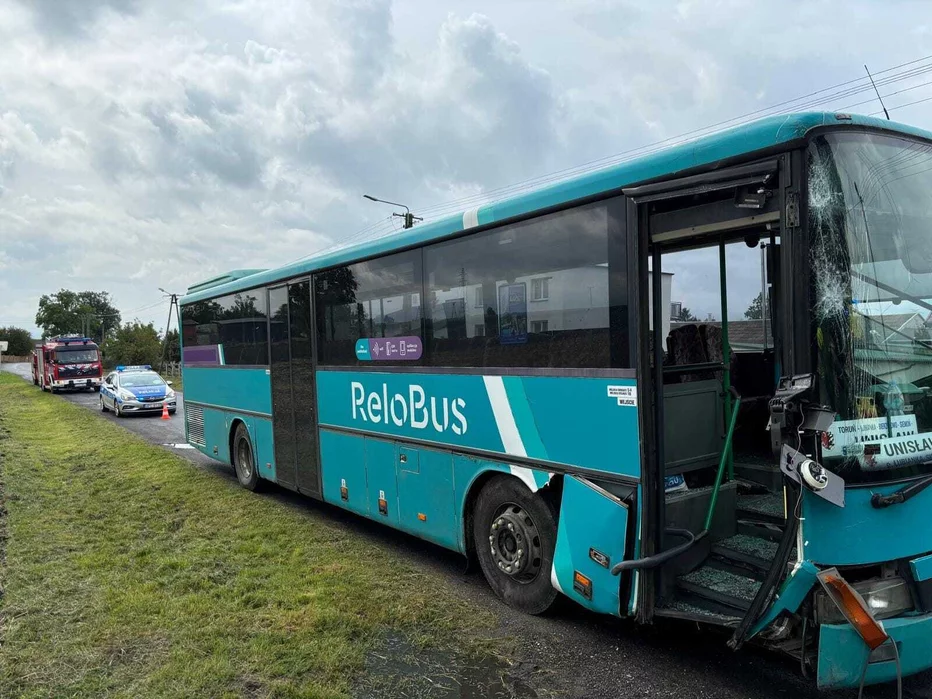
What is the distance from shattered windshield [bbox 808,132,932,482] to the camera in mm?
3166

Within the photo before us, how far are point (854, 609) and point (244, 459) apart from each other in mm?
8316

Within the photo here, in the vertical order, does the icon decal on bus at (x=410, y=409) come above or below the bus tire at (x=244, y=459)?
above

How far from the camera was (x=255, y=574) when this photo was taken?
5.58 meters

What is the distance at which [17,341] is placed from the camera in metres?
Result: 120

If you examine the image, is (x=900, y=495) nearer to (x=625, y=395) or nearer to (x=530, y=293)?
(x=625, y=395)

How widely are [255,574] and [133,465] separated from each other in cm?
666

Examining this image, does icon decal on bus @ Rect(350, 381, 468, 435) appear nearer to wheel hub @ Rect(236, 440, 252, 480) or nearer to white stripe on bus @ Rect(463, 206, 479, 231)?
white stripe on bus @ Rect(463, 206, 479, 231)

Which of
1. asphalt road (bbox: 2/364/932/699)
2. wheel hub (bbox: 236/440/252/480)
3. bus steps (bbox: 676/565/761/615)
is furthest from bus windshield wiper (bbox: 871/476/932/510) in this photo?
wheel hub (bbox: 236/440/252/480)

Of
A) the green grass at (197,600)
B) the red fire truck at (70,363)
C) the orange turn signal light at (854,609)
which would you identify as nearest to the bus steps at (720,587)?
the orange turn signal light at (854,609)

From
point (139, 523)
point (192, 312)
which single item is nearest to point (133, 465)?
point (192, 312)

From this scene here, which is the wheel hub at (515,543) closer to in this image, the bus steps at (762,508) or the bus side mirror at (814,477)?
the bus steps at (762,508)

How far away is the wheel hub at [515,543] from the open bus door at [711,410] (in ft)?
3.22

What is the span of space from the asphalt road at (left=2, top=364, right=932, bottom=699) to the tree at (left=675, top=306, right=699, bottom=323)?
Result: 2109 millimetres

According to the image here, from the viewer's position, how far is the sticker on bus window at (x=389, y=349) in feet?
19.1
